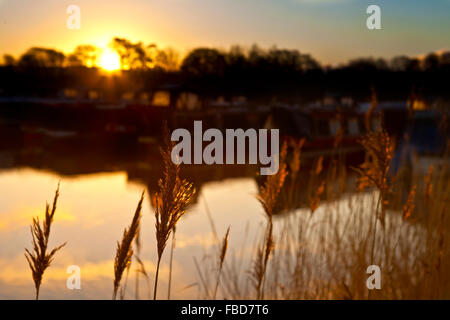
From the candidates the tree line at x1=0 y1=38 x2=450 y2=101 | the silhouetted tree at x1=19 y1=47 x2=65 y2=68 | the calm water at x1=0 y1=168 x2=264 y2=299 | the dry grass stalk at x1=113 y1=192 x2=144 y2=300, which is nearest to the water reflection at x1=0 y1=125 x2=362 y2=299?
the calm water at x1=0 y1=168 x2=264 y2=299

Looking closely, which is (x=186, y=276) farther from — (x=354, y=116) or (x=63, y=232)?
(x=354, y=116)

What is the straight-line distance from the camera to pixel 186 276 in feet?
21.9

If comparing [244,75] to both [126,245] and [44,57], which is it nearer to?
[44,57]

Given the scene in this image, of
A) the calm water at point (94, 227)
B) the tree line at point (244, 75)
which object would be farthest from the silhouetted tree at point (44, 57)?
the calm water at point (94, 227)

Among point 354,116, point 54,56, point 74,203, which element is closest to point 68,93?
point 54,56

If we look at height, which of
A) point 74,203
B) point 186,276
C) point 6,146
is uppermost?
point 6,146

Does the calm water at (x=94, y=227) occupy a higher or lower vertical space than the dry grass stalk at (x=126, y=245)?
→ lower

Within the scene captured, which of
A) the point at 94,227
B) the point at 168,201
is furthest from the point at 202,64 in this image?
the point at 168,201

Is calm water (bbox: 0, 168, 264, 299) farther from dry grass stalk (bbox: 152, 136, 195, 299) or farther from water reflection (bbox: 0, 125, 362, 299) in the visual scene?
dry grass stalk (bbox: 152, 136, 195, 299)

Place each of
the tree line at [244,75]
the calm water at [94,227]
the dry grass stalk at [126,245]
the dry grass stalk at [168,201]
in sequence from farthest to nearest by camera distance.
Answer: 1. the tree line at [244,75]
2. the calm water at [94,227]
3. the dry grass stalk at [126,245]
4. the dry grass stalk at [168,201]

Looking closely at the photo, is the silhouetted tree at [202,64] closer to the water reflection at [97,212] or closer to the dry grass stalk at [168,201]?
the water reflection at [97,212]
